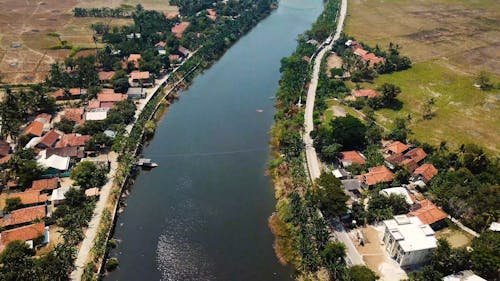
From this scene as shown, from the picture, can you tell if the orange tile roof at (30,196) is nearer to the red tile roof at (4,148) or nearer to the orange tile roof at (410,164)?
the red tile roof at (4,148)

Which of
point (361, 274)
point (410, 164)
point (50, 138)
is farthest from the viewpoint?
point (50, 138)

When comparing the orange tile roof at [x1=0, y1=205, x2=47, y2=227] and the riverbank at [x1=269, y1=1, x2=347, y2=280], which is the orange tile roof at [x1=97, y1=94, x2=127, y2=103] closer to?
the riverbank at [x1=269, y1=1, x2=347, y2=280]

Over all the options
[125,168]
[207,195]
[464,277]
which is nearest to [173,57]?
[125,168]

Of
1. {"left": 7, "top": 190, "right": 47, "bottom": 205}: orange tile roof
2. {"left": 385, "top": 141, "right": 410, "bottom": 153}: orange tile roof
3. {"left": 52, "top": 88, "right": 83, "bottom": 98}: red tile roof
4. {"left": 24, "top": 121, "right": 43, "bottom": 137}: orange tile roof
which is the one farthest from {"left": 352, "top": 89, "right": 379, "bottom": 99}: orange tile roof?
{"left": 7, "top": 190, "right": 47, "bottom": 205}: orange tile roof

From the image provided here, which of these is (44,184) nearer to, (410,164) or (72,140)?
(72,140)

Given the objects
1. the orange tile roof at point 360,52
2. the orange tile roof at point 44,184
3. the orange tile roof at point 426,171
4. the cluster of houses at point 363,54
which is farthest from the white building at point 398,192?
the orange tile roof at point 360,52

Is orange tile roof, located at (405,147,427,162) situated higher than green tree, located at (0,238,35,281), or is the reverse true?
orange tile roof, located at (405,147,427,162)

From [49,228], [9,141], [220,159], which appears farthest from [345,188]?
[9,141]
